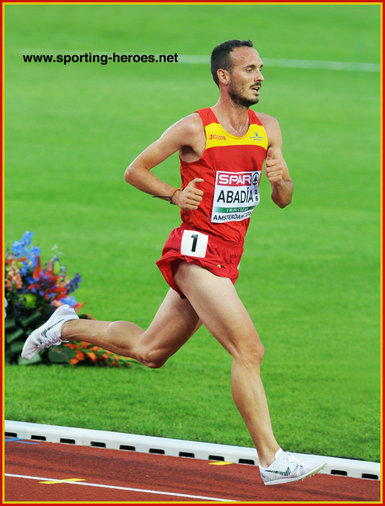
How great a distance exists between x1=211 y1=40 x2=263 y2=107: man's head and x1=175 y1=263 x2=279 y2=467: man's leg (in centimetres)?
122

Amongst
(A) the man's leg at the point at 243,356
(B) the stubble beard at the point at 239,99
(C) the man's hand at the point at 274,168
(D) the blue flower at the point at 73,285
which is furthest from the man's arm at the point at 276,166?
(D) the blue flower at the point at 73,285

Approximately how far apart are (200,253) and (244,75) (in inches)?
44.7

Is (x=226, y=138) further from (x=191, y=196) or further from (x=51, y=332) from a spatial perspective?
(x=51, y=332)

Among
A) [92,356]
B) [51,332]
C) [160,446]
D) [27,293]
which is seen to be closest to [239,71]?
[51,332]

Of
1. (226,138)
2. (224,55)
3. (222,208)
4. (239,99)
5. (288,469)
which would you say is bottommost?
(288,469)

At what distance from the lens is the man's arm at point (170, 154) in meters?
6.93

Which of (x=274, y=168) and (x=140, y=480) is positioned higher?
(x=274, y=168)

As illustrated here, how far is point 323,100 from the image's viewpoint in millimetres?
36062

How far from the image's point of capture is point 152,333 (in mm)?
7375

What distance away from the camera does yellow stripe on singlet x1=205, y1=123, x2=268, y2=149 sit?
6988 mm

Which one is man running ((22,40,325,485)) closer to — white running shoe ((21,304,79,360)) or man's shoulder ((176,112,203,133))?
man's shoulder ((176,112,203,133))

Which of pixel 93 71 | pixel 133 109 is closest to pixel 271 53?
pixel 93 71

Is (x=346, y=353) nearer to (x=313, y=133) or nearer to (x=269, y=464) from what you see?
(x=269, y=464)

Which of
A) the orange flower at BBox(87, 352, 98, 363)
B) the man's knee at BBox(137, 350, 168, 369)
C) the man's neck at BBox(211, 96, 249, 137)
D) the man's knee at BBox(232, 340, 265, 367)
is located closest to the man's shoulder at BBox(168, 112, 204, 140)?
the man's neck at BBox(211, 96, 249, 137)
